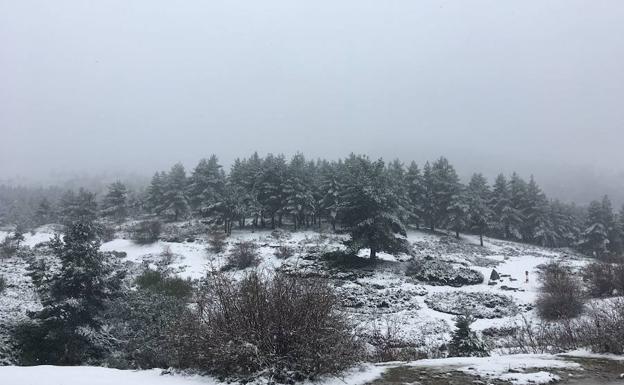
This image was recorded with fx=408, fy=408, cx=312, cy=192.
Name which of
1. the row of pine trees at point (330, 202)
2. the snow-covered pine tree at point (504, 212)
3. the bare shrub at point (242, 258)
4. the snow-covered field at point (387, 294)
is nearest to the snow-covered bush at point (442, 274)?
the snow-covered field at point (387, 294)

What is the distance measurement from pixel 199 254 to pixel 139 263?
540 cm

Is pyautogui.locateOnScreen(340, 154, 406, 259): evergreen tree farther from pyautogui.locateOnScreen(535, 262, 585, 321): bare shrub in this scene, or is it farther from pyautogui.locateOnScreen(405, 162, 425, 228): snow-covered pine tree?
pyautogui.locateOnScreen(405, 162, 425, 228): snow-covered pine tree

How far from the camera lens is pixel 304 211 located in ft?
176

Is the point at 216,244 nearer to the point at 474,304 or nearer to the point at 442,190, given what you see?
the point at 474,304

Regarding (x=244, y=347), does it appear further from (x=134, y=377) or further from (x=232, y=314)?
(x=134, y=377)

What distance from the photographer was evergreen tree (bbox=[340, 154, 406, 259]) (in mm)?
33656

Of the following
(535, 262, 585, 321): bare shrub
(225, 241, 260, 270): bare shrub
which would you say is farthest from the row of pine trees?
(535, 262, 585, 321): bare shrub

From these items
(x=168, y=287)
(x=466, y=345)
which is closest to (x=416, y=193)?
(x=168, y=287)

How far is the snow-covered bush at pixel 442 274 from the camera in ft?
97.7

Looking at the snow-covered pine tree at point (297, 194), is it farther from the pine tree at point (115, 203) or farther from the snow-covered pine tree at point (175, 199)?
the pine tree at point (115, 203)

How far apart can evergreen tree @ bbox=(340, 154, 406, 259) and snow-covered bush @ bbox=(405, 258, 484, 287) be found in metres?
2.67

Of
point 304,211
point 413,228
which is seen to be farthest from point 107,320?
point 413,228

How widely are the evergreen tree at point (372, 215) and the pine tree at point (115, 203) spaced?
4458 cm

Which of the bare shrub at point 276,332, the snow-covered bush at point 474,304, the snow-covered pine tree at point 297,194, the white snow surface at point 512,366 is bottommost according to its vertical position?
the snow-covered bush at point 474,304
